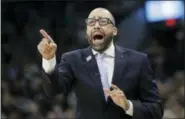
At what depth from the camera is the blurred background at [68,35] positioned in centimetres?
637

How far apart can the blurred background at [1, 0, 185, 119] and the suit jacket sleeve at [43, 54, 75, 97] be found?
333 centimetres

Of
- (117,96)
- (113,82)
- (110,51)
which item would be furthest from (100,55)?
(117,96)

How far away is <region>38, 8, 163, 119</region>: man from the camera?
9.23 ft

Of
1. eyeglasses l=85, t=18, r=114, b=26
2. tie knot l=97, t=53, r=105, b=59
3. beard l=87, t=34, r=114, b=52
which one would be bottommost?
tie knot l=97, t=53, r=105, b=59

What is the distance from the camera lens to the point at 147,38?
666cm

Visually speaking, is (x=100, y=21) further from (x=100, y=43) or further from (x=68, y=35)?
(x=68, y=35)

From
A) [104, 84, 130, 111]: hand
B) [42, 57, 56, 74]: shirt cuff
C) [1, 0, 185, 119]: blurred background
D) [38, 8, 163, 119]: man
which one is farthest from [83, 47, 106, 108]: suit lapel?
[1, 0, 185, 119]: blurred background

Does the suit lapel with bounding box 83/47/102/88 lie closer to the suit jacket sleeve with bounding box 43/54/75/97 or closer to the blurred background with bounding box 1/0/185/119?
the suit jacket sleeve with bounding box 43/54/75/97

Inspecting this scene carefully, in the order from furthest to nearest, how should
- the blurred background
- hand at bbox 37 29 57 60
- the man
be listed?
the blurred background < the man < hand at bbox 37 29 57 60

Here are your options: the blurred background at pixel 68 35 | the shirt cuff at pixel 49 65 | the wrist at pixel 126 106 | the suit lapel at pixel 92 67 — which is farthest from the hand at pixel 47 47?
the blurred background at pixel 68 35

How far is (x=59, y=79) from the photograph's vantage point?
109 inches

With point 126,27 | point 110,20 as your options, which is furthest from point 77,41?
point 110,20

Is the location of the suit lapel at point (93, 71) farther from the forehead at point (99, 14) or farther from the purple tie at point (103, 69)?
the forehead at point (99, 14)

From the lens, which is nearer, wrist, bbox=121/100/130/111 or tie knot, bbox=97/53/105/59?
wrist, bbox=121/100/130/111
